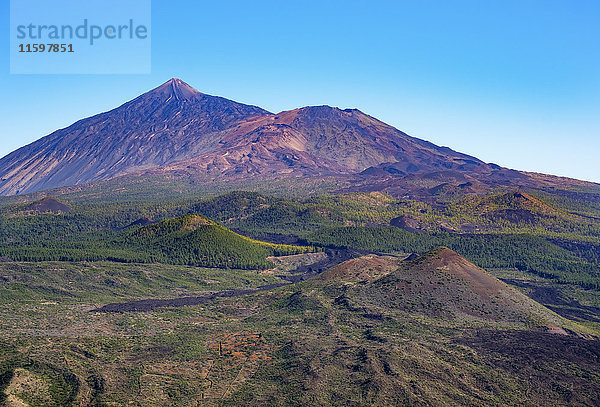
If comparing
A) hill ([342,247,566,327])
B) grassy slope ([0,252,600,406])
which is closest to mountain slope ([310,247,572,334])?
hill ([342,247,566,327])

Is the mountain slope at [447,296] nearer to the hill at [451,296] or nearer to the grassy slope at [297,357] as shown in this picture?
the hill at [451,296]

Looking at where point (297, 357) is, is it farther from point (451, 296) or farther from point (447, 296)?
point (451, 296)

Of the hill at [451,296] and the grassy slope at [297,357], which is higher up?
the hill at [451,296]

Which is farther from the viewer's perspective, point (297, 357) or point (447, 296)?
point (447, 296)

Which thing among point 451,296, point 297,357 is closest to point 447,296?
point 451,296

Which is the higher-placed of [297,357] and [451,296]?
[451,296]

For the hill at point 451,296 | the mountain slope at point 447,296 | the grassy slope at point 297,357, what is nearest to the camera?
the grassy slope at point 297,357

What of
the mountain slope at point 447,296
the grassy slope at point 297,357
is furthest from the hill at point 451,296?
the grassy slope at point 297,357

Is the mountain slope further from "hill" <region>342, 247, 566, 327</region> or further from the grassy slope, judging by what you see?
the grassy slope

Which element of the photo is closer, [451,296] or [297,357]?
[297,357]

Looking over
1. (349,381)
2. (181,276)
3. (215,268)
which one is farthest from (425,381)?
(215,268)

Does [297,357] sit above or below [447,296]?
below
